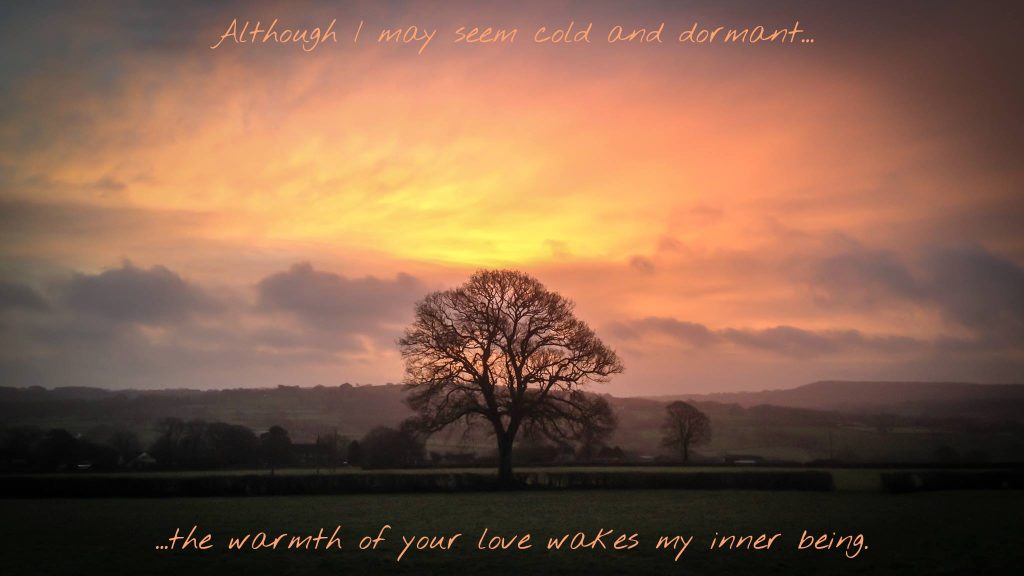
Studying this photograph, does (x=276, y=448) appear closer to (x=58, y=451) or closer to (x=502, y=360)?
(x=58, y=451)

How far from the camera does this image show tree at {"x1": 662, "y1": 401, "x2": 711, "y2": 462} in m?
69.5

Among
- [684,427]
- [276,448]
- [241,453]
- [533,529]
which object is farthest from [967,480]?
[241,453]

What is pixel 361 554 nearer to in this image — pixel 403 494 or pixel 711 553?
pixel 711 553

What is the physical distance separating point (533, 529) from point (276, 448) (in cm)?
4861

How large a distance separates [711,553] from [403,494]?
2181cm

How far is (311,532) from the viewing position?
2202 centimetres

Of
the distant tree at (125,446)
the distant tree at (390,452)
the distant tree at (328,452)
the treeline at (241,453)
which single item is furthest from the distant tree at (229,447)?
the distant tree at (390,452)

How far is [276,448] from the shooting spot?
6556 cm

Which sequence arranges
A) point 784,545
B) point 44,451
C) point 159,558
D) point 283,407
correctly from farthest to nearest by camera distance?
point 283,407, point 44,451, point 784,545, point 159,558

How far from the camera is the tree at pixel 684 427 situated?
69500 mm

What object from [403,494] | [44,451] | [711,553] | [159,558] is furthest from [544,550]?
[44,451]

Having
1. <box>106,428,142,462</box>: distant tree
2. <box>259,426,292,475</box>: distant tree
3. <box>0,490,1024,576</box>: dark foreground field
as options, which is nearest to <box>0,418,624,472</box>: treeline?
<box>259,426,292,475</box>: distant tree

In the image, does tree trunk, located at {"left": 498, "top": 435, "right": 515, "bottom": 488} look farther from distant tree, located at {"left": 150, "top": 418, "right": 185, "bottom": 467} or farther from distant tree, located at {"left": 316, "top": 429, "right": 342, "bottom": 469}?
distant tree, located at {"left": 150, "top": 418, "right": 185, "bottom": 467}

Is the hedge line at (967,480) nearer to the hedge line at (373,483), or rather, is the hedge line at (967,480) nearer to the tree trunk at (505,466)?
the hedge line at (373,483)
